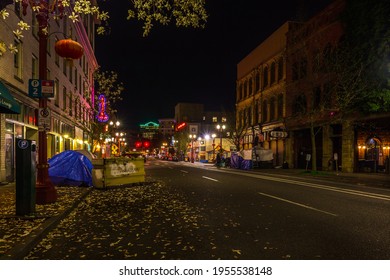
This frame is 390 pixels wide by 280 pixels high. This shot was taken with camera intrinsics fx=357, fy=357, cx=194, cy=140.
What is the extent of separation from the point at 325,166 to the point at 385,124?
6.38 meters

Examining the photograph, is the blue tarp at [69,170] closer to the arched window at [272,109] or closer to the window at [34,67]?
the window at [34,67]

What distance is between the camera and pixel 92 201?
39.5 feet

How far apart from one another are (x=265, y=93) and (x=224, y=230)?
39876 millimetres

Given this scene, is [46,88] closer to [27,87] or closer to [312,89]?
[27,87]

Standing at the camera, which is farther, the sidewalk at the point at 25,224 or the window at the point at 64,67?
the window at the point at 64,67

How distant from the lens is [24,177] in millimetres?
8383

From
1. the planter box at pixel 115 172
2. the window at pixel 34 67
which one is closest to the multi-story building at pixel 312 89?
the planter box at pixel 115 172

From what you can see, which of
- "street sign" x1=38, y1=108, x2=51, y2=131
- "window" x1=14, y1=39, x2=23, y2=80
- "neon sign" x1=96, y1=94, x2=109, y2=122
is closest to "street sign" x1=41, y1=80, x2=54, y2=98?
"street sign" x1=38, y1=108, x2=51, y2=131

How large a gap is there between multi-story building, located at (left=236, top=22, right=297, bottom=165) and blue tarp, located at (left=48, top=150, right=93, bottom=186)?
2542 centimetres

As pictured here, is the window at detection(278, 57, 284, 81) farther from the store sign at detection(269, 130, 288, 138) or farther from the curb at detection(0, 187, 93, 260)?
the curb at detection(0, 187, 93, 260)

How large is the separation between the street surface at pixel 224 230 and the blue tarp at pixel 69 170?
4690mm

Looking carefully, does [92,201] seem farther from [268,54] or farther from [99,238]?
[268,54]

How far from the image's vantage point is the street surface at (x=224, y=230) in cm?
570

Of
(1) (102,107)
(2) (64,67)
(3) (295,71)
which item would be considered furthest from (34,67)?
(3) (295,71)
